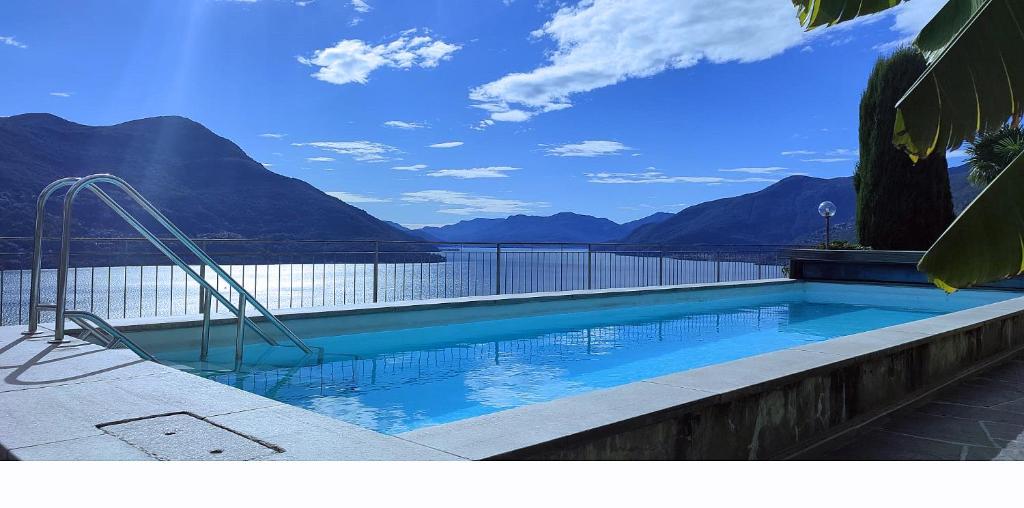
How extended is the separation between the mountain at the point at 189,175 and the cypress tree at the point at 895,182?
21.8 metres

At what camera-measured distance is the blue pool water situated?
15.9 ft

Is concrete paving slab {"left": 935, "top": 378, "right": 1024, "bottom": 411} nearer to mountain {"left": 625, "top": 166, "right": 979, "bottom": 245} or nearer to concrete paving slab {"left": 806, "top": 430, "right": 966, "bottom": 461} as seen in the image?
concrete paving slab {"left": 806, "top": 430, "right": 966, "bottom": 461}

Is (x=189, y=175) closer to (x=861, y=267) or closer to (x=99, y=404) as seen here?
(x=861, y=267)

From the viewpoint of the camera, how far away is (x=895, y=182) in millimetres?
14516

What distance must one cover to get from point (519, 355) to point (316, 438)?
429 cm

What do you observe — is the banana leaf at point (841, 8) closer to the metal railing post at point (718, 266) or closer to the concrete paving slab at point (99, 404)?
the concrete paving slab at point (99, 404)

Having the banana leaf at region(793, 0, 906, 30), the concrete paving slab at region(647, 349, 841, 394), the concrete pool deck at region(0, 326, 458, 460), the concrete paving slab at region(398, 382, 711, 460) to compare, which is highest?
the banana leaf at region(793, 0, 906, 30)

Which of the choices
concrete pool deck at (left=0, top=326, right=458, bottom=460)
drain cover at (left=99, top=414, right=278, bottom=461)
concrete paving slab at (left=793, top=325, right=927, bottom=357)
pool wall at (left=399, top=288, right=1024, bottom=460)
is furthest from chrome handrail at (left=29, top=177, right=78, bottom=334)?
concrete paving slab at (left=793, top=325, right=927, bottom=357)

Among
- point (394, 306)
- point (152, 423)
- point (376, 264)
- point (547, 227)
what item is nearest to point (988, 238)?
point (152, 423)
